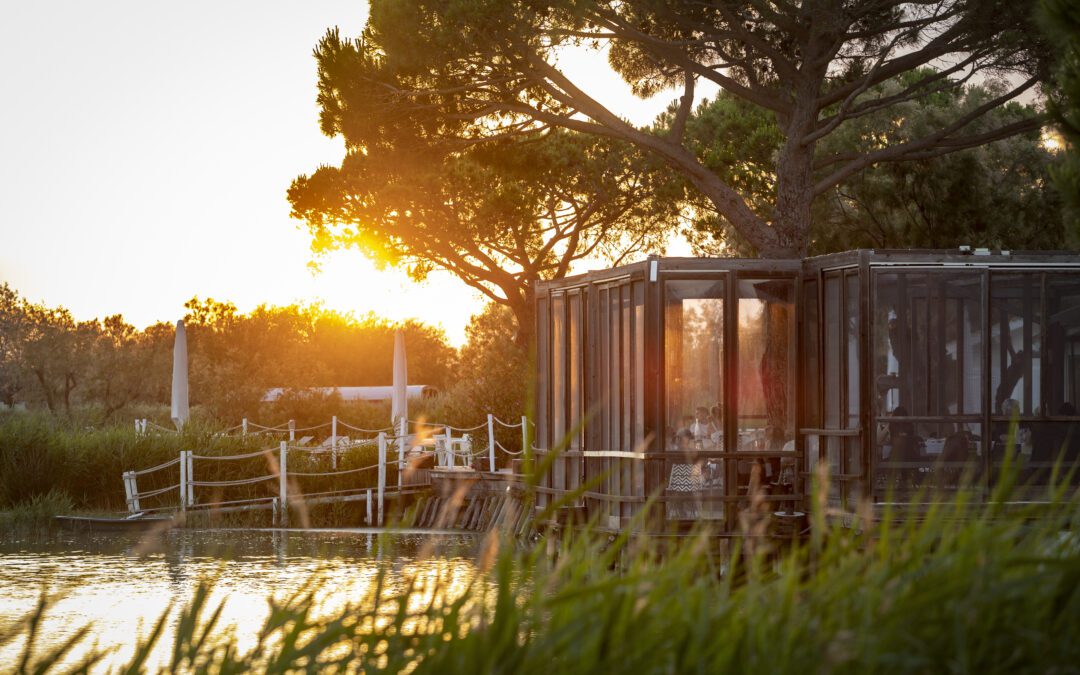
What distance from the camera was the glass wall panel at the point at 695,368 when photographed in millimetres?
12672

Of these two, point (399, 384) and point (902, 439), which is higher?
point (399, 384)

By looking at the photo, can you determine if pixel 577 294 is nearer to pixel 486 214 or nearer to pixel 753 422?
pixel 753 422

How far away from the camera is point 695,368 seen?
41.7 feet

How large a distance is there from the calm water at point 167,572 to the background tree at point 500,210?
244 inches

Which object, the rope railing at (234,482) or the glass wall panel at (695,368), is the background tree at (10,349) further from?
the glass wall panel at (695,368)

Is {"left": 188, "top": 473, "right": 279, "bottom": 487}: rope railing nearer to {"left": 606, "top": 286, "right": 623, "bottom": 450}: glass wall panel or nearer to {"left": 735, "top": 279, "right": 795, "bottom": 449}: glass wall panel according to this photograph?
{"left": 606, "top": 286, "right": 623, "bottom": 450}: glass wall panel

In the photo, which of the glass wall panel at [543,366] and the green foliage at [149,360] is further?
the green foliage at [149,360]

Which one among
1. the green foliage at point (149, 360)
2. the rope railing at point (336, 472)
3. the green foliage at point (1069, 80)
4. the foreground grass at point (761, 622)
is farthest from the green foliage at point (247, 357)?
the foreground grass at point (761, 622)

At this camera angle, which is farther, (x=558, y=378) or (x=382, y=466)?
(x=382, y=466)

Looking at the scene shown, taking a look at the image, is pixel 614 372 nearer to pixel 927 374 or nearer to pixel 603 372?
pixel 603 372

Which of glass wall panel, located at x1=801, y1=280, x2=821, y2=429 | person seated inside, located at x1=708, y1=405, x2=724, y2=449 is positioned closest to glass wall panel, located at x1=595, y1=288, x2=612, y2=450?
person seated inside, located at x1=708, y1=405, x2=724, y2=449

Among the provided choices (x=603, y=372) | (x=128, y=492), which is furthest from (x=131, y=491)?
(x=603, y=372)

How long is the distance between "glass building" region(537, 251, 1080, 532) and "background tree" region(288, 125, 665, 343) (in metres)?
11.9

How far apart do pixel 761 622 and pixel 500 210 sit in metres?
24.1
